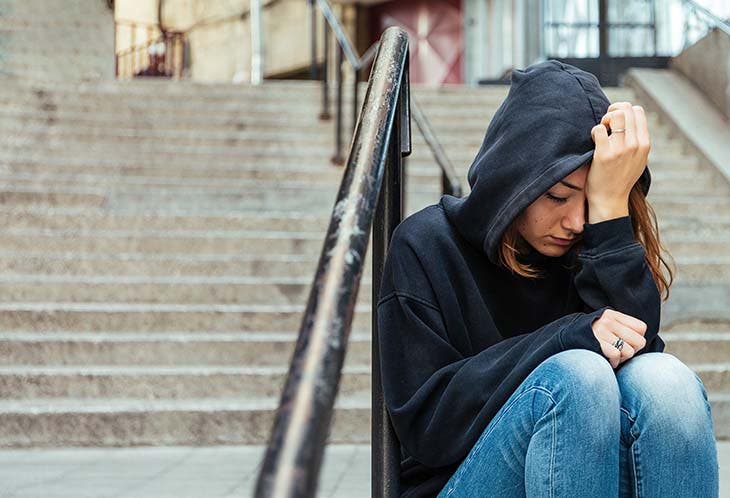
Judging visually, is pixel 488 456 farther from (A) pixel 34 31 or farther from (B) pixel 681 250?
(A) pixel 34 31

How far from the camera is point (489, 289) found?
1624 mm

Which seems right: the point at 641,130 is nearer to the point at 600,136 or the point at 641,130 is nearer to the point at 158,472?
the point at 600,136

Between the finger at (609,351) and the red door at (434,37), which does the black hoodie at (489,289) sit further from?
the red door at (434,37)

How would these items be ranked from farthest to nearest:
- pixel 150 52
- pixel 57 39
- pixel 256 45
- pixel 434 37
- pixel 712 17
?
pixel 150 52 → pixel 256 45 → pixel 434 37 → pixel 57 39 → pixel 712 17

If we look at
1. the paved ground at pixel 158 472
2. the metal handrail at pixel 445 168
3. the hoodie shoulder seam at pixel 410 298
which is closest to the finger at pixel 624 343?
the hoodie shoulder seam at pixel 410 298

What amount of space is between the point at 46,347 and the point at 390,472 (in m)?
2.60

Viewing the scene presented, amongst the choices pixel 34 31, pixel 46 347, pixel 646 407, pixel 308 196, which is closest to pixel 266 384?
pixel 46 347

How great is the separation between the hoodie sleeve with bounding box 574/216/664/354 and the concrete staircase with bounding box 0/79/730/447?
209 cm

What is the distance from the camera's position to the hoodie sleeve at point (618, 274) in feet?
5.00

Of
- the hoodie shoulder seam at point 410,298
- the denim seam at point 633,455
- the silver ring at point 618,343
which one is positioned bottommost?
the denim seam at point 633,455

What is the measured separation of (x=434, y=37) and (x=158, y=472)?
12.3 meters

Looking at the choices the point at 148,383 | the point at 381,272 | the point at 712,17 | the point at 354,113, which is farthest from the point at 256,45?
the point at 381,272

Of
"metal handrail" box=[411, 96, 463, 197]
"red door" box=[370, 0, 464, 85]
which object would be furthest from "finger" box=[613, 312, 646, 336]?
"red door" box=[370, 0, 464, 85]

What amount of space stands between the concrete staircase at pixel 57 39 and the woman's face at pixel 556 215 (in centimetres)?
675
